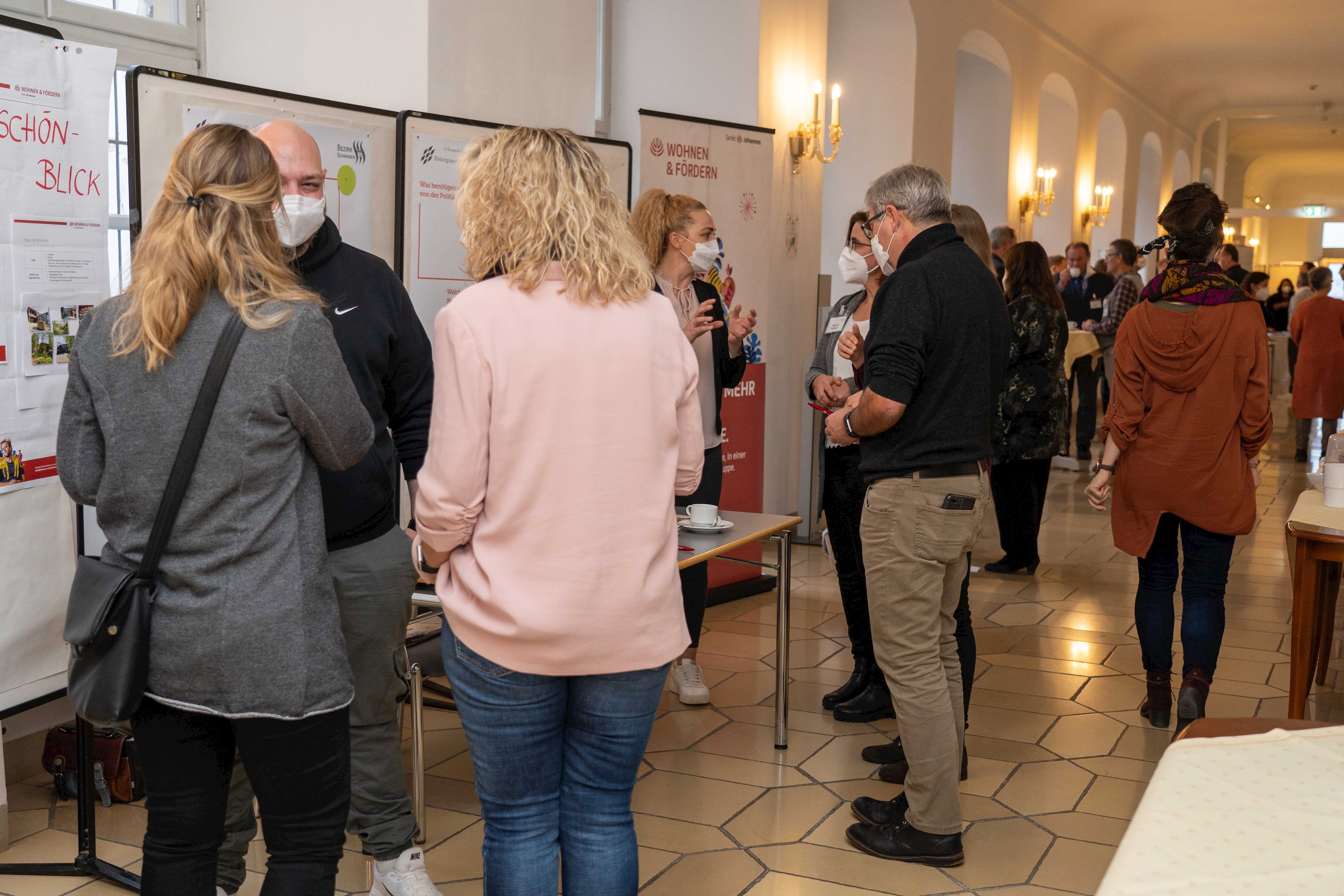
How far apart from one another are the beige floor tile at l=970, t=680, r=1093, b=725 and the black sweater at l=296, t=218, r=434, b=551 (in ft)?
7.21

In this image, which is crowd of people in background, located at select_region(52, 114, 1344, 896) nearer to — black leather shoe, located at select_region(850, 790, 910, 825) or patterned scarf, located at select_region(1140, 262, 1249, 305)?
black leather shoe, located at select_region(850, 790, 910, 825)

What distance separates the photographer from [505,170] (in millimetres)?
1629

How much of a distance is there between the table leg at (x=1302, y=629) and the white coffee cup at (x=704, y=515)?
1498 mm

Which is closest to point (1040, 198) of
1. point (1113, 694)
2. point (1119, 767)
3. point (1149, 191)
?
point (1149, 191)

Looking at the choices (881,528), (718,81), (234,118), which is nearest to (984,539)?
(718,81)

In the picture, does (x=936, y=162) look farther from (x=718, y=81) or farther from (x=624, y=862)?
(x=624, y=862)

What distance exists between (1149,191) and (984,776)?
16562mm

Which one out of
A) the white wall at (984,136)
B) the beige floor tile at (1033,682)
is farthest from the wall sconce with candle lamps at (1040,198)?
the beige floor tile at (1033,682)

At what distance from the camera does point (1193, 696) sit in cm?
341

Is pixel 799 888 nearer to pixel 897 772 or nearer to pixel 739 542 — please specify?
pixel 897 772

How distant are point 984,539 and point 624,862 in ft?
17.3

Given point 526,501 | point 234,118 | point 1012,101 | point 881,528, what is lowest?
point 881,528

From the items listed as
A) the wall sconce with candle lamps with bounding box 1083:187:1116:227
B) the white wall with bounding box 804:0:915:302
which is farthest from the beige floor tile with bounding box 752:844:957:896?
the wall sconce with candle lamps with bounding box 1083:187:1116:227

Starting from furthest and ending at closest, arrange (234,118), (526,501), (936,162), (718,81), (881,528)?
(936,162) → (718,81) → (234,118) → (881,528) → (526,501)
